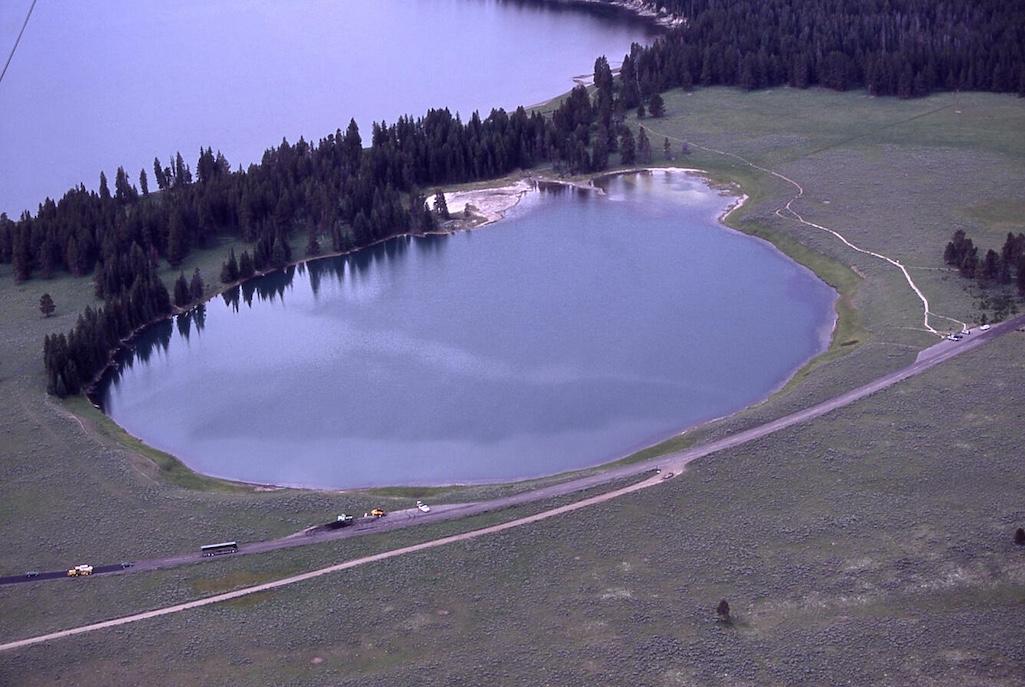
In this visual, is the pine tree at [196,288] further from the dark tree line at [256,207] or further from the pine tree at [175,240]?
the pine tree at [175,240]

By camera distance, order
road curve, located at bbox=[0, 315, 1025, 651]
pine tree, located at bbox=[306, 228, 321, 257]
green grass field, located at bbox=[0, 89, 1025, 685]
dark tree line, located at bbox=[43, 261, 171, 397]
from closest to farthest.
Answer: green grass field, located at bbox=[0, 89, 1025, 685]
road curve, located at bbox=[0, 315, 1025, 651]
dark tree line, located at bbox=[43, 261, 171, 397]
pine tree, located at bbox=[306, 228, 321, 257]

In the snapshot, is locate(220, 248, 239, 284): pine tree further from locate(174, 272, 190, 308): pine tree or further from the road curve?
the road curve

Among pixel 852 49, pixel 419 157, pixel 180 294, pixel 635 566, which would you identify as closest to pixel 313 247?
pixel 180 294

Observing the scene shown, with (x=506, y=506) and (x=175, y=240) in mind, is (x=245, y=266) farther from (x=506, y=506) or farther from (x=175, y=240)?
(x=506, y=506)

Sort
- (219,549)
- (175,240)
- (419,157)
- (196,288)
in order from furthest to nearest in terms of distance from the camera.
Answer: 1. (419,157)
2. (175,240)
3. (196,288)
4. (219,549)

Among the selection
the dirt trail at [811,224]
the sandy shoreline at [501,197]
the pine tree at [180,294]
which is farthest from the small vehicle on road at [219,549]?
the sandy shoreline at [501,197]

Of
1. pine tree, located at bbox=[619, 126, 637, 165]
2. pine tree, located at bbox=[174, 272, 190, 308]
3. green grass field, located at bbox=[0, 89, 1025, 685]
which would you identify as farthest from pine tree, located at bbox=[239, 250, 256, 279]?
pine tree, located at bbox=[619, 126, 637, 165]

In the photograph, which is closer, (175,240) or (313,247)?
(175,240)
